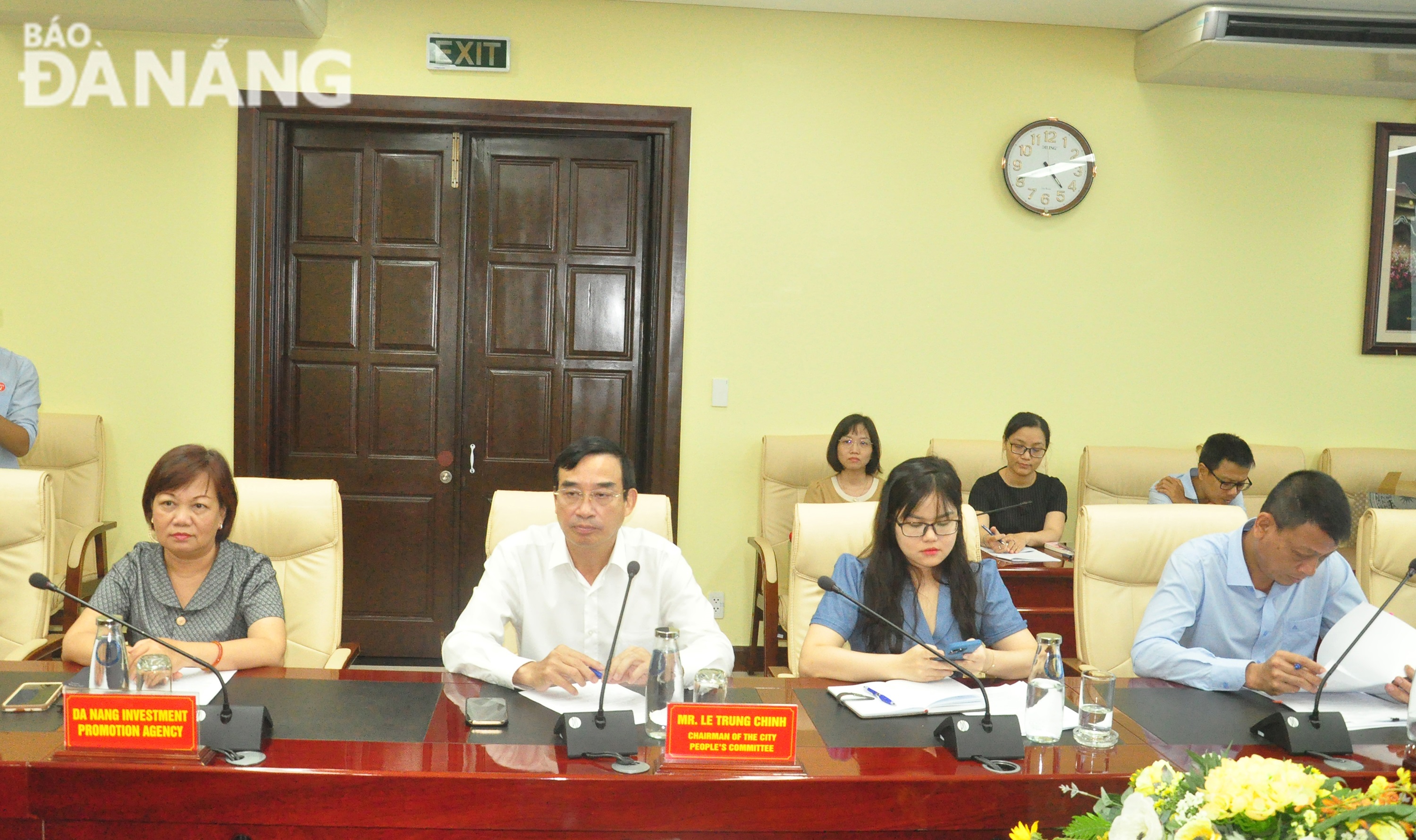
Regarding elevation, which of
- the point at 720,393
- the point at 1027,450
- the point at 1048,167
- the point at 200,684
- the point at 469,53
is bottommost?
the point at 200,684

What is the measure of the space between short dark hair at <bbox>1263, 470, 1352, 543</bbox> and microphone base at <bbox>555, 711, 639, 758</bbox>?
1.45 metres

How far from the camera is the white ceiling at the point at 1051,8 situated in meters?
3.85

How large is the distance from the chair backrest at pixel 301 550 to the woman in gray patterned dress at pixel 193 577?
0.24 metres

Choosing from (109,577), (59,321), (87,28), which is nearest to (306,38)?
(87,28)

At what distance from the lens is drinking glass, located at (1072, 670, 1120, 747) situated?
176cm

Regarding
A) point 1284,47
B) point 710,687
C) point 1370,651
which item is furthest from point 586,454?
point 1284,47

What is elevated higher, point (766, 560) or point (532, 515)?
point (532, 515)

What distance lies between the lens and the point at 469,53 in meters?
4.04

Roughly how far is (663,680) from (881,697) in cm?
44

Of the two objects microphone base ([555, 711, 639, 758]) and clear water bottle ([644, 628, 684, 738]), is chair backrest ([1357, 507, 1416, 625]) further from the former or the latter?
microphone base ([555, 711, 639, 758])

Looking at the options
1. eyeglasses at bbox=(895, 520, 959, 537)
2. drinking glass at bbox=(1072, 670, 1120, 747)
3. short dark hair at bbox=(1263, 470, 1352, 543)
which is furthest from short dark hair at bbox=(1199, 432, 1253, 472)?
drinking glass at bbox=(1072, 670, 1120, 747)

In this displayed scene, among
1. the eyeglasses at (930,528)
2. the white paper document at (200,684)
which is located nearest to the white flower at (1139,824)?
the eyeglasses at (930,528)

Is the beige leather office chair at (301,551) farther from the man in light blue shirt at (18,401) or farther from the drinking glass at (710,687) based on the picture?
the man in light blue shirt at (18,401)

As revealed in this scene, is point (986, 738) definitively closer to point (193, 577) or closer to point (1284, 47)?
point (193, 577)
